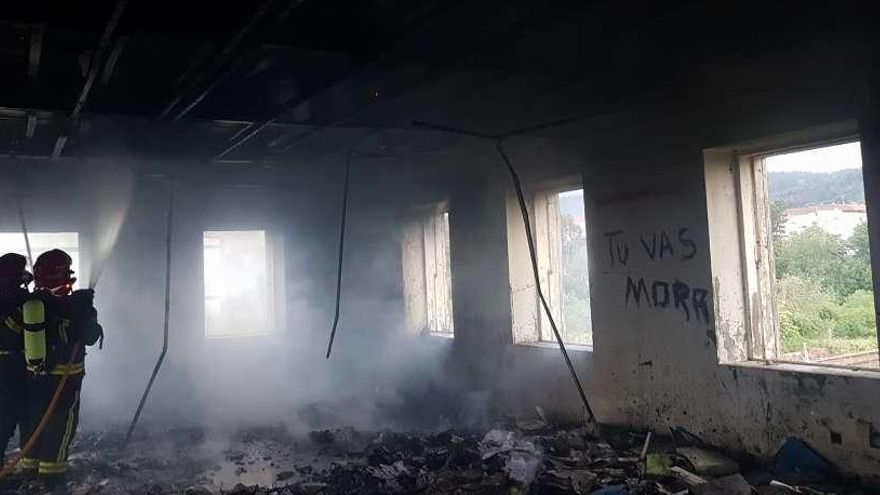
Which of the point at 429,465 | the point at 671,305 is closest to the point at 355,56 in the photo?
the point at 429,465

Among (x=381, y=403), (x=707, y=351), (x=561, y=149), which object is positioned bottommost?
(x=381, y=403)

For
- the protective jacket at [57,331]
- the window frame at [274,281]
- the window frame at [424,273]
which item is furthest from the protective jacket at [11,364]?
the window frame at [424,273]

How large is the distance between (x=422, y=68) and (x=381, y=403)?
5.46 meters

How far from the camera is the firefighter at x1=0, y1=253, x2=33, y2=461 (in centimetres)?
571

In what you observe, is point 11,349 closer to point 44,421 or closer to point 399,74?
point 44,421

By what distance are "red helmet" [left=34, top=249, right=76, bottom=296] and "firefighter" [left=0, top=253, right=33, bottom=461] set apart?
24 centimetres

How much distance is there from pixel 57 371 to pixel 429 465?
3404 millimetres

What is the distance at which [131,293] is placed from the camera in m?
9.27

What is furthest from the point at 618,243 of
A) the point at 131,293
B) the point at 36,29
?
the point at 131,293

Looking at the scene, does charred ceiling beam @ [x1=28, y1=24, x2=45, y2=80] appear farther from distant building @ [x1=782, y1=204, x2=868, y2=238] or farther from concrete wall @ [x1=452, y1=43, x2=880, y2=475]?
distant building @ [x1=782, y1=204, x2=868, y2=238]

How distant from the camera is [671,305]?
6.10m

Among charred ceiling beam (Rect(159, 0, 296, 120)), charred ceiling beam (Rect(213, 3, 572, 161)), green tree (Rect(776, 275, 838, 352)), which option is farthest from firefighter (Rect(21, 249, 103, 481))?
green tree (Rect(776, 275, 838, 352))

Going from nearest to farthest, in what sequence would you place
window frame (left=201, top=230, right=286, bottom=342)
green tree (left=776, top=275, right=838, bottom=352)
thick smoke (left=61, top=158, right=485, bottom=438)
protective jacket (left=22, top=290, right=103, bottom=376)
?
1. green tree (left=776, top=275, right=838, bottom=352)
2. protective jacket (left=22, top=290, right=103, bottom=376)
3. thick smoke (left=61, top=158, right=485, bottom=438)
4. window frame (left=201, top=230, right=286, bottom=342)

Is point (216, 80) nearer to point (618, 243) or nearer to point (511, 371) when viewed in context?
Answer: point (618, 243)
